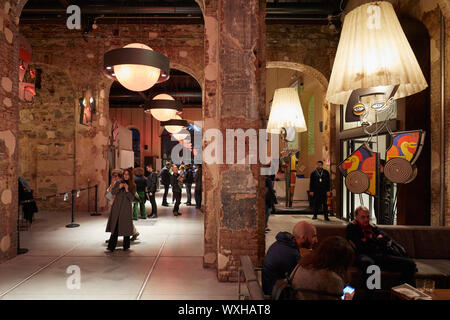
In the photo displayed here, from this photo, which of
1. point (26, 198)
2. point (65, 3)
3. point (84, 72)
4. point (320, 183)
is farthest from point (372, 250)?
point (84, 72)

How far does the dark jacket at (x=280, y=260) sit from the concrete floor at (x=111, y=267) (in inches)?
51.5

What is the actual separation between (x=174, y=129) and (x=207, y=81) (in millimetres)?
7776

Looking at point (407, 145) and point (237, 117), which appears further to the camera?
point (407, 145)

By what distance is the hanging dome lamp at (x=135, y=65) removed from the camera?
12.9 feet

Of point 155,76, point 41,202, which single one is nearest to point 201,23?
point 155,76

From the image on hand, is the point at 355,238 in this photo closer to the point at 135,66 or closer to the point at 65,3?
the point at 135,66

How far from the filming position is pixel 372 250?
3.37 meters

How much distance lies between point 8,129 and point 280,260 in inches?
196

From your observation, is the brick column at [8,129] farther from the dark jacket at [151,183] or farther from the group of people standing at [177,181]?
the group of people standing at [177,181]

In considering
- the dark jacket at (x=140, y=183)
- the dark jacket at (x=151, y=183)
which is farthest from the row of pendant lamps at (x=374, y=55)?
the dark jacket at (x=151, y=183)

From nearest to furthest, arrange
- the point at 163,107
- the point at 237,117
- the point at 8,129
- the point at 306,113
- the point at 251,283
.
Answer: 1. the point at 251,283
2. the point at 237,117
3. the point at 8,129
4. the point at 163,107
5. the point at 306,113

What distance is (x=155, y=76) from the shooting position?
4.31m

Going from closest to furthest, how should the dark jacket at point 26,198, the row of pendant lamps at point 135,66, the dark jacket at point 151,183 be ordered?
the row of pendant lamps at point 135,66 → the dark jacket at point 26,198 → the dark jacket at point 151,183

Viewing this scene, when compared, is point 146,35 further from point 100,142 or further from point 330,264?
point 330,264
